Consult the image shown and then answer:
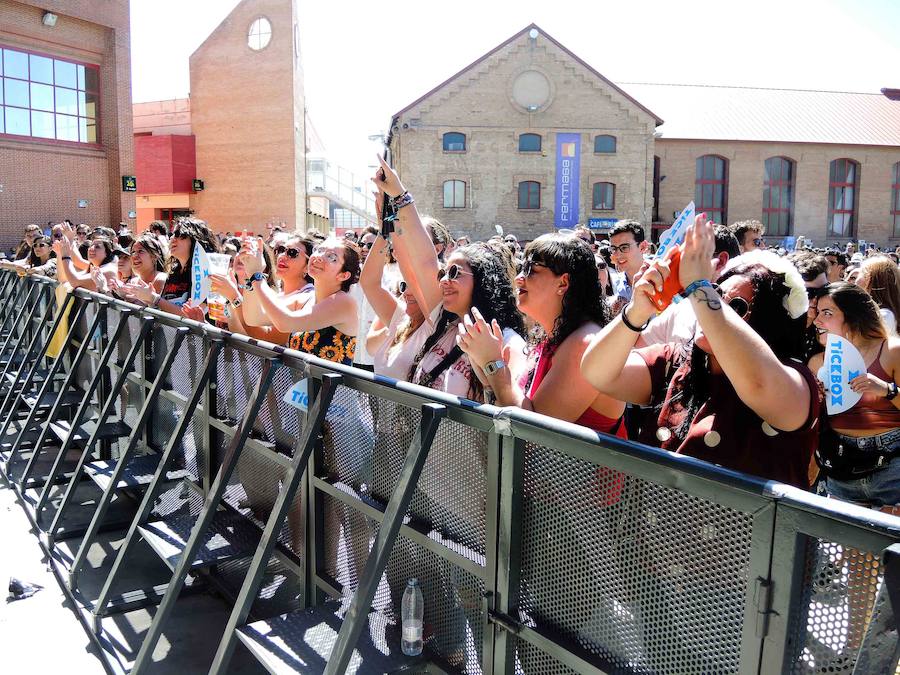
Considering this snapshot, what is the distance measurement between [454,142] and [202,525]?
3442 centimetres

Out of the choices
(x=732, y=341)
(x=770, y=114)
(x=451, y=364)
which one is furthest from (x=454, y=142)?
(x=732, y=341)

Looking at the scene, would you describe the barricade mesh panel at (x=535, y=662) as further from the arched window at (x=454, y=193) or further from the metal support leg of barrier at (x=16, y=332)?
the arched window at (x=454, y=193)

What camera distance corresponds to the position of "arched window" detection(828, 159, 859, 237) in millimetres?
41188

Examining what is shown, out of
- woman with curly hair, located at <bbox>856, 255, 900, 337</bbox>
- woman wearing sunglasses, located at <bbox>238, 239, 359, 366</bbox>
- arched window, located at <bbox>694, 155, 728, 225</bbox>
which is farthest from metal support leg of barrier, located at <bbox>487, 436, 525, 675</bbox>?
arched window, located at <bbox>694, 155, 728, 225</bbox>

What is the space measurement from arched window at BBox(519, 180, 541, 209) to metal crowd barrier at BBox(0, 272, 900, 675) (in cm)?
3323

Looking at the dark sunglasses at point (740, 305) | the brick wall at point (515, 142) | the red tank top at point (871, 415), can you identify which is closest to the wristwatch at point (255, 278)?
the dark sunglasses at point (740, 305)

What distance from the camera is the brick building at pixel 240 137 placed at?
117 ft

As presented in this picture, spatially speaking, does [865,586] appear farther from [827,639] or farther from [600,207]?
[600,207]

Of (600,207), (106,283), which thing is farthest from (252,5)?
(106,283)

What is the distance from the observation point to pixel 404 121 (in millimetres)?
35125

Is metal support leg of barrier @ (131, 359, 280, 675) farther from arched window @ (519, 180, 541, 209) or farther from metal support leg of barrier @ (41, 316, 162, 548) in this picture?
arched window @ (519, 180, 541, 209)

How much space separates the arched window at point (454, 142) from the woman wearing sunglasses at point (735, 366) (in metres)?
34.8

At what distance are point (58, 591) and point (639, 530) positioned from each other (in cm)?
425

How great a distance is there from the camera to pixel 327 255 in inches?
165
